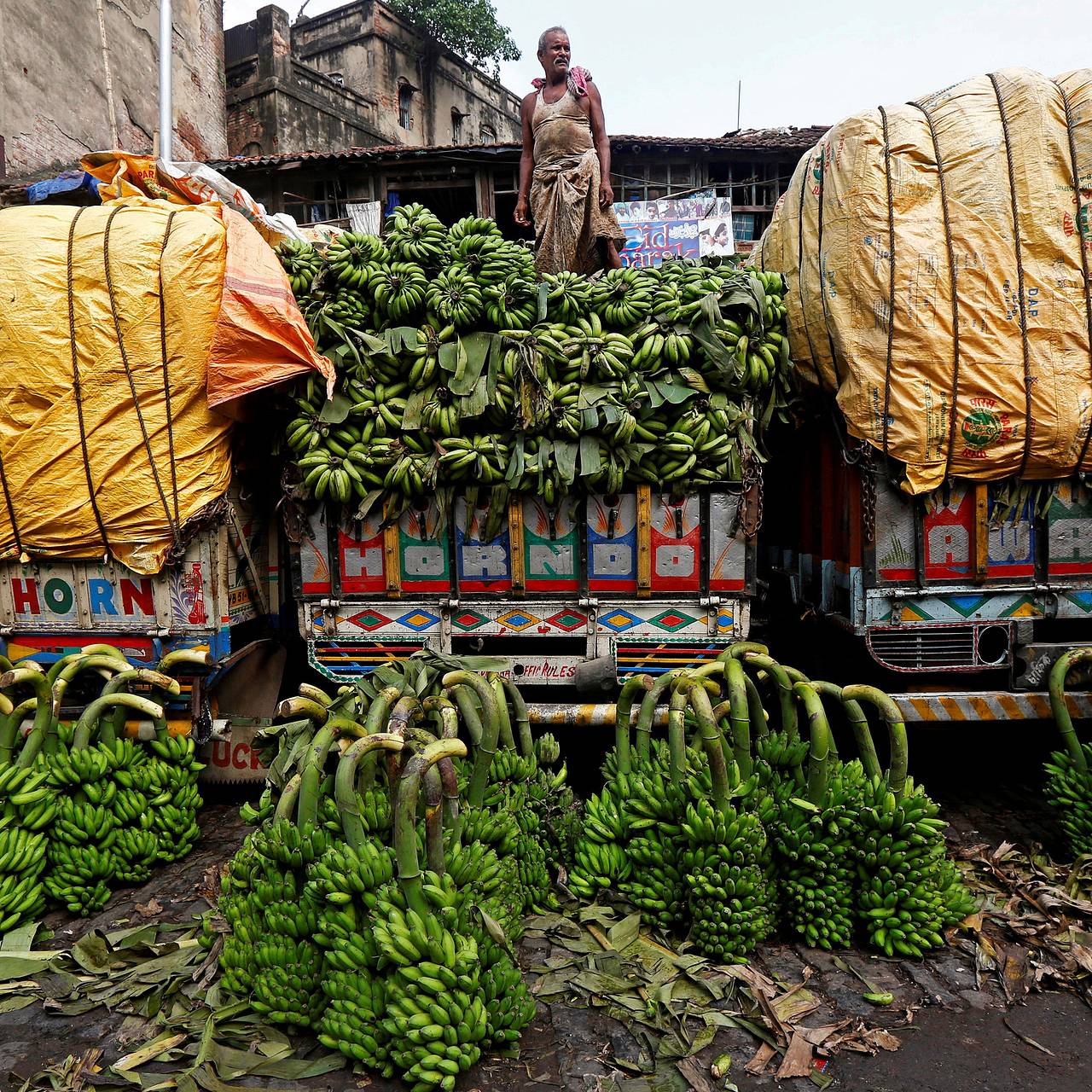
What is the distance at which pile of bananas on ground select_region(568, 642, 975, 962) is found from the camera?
2697 mm

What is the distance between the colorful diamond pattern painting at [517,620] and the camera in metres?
4.43

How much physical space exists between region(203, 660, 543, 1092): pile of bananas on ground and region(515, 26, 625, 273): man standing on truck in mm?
4312

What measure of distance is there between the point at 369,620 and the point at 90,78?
12087 millimetres

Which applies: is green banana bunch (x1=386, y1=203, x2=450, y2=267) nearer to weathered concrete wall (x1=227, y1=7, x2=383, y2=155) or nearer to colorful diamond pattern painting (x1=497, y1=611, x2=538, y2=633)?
colorful diamond pattern painting (x1=497, y1=611, x2=538, y2=633)

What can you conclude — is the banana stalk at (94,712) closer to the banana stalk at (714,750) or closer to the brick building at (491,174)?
the banana stalk at (714,750)

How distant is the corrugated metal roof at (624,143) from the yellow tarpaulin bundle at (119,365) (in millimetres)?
9959

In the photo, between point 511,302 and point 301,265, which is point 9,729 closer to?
point 301,265

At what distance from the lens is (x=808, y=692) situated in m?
2.81

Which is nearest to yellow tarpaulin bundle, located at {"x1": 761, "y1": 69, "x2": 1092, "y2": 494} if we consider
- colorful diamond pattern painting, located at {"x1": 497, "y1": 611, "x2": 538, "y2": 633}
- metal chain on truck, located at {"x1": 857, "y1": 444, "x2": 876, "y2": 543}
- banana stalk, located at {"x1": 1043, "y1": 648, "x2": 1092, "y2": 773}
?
metal chain on truck, located at {"x1": 857, "y1": 444, "x2": 876, "y2": 543}

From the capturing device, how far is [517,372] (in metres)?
4.23

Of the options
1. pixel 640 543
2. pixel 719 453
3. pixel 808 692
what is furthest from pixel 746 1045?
pixel 719 453

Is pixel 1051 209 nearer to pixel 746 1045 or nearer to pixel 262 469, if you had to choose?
pixel 746 1045

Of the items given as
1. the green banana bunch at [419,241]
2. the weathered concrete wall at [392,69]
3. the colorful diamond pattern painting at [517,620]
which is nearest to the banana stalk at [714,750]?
the colorful diamond pattern painting at [517,620]

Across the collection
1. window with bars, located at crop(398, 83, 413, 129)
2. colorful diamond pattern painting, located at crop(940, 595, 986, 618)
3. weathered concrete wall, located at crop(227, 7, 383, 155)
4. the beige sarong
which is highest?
window with bars, located at crop(398, 83, 413, 129)
